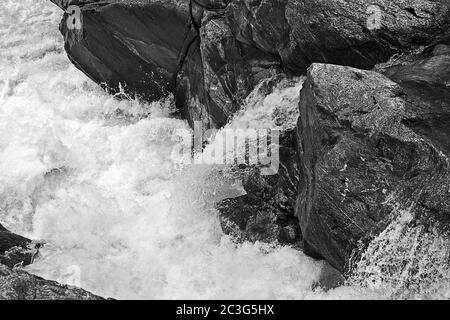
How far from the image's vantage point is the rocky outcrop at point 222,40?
28.3ft

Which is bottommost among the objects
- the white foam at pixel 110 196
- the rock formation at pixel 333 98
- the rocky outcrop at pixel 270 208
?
the white foam at pixel 110 196

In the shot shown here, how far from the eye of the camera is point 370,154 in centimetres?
731

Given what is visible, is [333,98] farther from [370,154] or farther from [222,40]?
[222,40]

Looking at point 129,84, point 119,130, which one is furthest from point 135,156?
point 129,84

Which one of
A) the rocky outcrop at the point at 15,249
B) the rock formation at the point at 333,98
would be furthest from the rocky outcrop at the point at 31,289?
the rock formation at the point at 333,98

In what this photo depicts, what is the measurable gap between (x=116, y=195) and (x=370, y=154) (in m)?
6.06

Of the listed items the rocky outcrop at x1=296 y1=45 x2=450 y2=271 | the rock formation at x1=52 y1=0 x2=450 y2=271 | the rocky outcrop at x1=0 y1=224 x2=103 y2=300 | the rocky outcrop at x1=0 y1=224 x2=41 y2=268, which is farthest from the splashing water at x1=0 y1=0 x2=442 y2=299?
the rocky outcrop at x1=0 y1=224 x2=103 y2=300

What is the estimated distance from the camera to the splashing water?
862 centimetres

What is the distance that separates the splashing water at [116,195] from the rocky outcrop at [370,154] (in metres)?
0.98

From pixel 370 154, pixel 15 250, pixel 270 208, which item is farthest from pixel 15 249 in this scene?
pixel 370 154

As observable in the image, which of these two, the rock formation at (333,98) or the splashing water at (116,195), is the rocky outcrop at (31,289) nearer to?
the splashing water at (116,195)

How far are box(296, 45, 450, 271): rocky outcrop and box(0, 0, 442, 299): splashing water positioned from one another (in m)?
0.98
